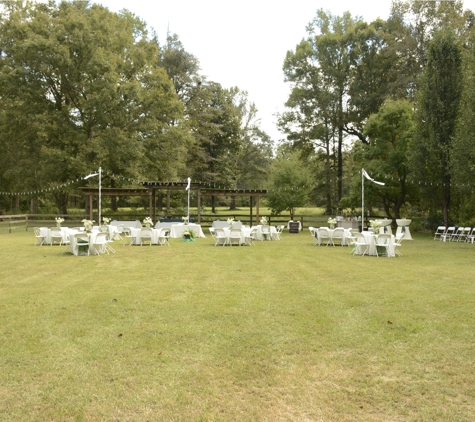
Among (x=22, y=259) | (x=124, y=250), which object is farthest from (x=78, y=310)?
(x=124, y=250)

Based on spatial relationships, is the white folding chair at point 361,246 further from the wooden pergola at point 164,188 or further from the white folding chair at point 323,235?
the wooden pergola at point 164,188

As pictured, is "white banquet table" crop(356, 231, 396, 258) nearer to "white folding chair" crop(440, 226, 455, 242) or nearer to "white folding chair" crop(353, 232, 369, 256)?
"white folding chair" crop(353, 232, 369, 256)

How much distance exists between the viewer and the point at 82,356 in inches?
173

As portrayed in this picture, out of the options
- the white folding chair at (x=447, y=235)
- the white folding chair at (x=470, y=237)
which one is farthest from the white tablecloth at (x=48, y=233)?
the white folding chair at (x=470, y=237)

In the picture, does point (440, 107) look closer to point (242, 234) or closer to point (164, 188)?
point (242, 234)

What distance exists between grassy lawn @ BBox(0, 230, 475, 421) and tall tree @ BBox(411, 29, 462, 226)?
1388cm

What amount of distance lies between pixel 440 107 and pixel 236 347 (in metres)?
20.1

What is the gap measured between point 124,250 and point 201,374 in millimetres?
10830

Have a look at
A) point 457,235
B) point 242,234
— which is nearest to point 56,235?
point 242,234

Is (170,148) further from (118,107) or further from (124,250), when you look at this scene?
(124,250)

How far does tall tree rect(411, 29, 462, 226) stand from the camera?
21016 millimetres

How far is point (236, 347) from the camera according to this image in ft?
15.3

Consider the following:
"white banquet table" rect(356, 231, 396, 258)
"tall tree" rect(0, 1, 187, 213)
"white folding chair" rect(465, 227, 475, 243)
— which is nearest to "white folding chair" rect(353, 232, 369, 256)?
"white banquet table" rect(356, 231, 396, 258)

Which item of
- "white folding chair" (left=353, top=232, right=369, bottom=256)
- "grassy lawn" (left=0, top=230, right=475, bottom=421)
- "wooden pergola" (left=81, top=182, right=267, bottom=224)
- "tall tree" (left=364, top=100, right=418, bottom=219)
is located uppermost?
"tall tree" (left=364, top=100, right=418, bottom=219)
